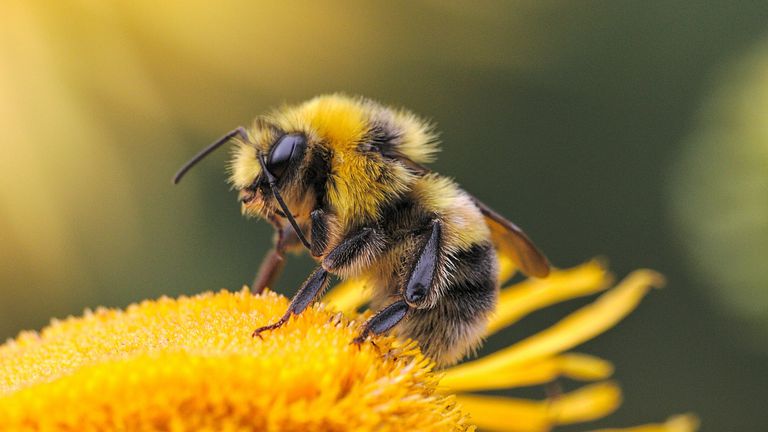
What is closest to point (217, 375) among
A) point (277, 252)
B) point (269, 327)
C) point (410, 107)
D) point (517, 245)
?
point (269, 327)

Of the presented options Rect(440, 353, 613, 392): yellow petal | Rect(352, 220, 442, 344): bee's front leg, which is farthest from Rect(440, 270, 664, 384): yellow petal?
Rect(352, 220, 442, 344): bee's front leg

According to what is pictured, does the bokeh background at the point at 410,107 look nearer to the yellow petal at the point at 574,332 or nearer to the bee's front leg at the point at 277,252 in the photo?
the yellow petal at the point at 574,332

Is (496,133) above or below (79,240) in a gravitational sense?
above

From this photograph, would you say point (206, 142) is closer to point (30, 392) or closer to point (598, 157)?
point (598, 157)

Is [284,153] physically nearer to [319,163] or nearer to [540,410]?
[319,163]

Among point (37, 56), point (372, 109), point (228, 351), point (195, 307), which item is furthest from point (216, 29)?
point (228, 351)

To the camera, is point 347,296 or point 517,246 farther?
point 347,296

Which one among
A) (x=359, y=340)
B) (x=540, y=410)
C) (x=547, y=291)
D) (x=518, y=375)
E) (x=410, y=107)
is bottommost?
(x=540, y=410)
